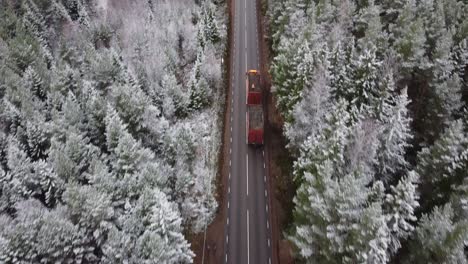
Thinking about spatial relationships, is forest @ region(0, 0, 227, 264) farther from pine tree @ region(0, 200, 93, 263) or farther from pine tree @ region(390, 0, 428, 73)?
pine tree @ region(390, 0, 428, 73)

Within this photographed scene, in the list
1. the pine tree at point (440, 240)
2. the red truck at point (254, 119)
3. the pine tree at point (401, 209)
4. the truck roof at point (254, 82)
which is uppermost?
the truck roof at point (254, 82)

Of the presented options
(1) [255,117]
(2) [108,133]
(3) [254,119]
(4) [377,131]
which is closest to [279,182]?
(3) [254,119]

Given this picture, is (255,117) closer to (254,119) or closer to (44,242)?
(254,119)

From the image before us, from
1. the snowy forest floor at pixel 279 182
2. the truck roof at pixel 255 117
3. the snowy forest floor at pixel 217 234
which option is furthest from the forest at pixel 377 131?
the snowy forest floor at pixel 217 234

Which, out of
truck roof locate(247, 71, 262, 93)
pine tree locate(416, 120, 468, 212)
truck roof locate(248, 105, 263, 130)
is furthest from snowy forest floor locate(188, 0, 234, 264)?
pine tree locate(416, 120, 468, 212)

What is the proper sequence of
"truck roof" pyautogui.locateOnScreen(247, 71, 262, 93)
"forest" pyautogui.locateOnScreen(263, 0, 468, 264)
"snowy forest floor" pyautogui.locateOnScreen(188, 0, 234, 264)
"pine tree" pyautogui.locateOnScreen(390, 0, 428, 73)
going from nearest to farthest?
"forest" pyautogui.locateOnScreen(263, 0, 468, 264) < "snowy forest floor" pyautogui.locateOnScreen(188, 0, 234, 264) < "pine tree" pyautogui.locateOnScreen(390, 0, 428, 73) < "truck roof" pyautogui.locateOnScreen(247, 71, 262, 93)

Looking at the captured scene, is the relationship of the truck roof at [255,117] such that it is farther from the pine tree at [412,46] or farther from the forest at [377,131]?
the pine tree at [412,46]
